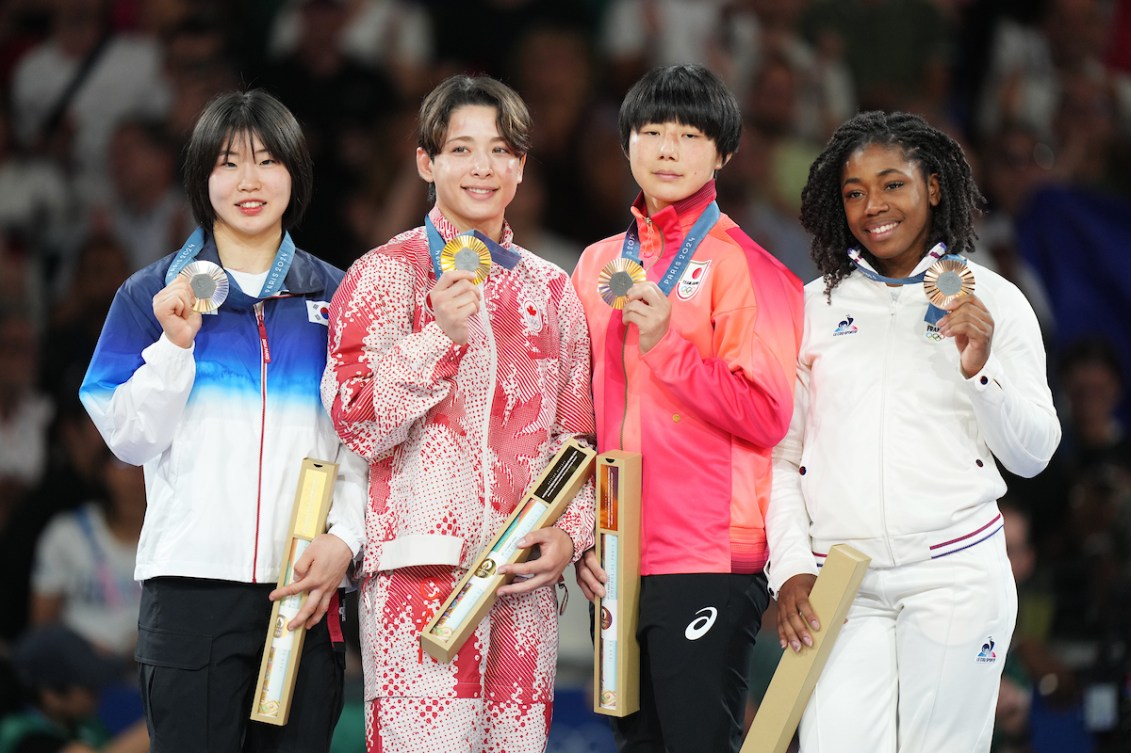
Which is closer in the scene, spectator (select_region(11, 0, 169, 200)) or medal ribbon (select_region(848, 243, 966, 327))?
medal ribbon (select_region(848, 243, 966, 327))

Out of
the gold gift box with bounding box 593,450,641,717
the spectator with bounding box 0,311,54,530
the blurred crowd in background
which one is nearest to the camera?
the gold gift box with bounding box 593,450,641,717

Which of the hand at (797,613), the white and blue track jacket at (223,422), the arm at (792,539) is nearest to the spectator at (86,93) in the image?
the white and blue track jacket at (223,422)

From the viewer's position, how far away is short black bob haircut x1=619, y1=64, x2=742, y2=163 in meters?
2.95

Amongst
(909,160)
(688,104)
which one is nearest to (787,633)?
(909,160)

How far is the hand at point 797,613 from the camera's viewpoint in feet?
8.90

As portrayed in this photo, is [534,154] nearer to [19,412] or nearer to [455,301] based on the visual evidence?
[19,412]

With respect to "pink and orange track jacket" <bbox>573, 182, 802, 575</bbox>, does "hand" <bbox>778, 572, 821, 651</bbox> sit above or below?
below

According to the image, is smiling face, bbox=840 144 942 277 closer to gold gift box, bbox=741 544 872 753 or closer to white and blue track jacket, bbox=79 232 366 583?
gold gift box, bbox=741 544 872 753

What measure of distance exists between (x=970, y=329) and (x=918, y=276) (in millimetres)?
290

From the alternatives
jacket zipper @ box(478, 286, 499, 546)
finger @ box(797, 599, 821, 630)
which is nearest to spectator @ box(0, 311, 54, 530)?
jacket zipper @ box(478, 286, 499, 546)

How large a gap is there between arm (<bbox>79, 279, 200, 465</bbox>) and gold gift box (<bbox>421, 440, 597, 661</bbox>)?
0.69 metres

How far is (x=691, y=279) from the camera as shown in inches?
117

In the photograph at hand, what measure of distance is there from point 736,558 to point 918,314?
0.64m

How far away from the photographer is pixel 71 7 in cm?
634
